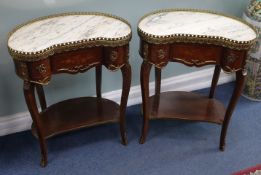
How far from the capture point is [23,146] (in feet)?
6.64

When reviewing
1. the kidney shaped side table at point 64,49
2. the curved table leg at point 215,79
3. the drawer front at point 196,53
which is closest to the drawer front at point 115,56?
the kidney shaped side table at point 64,49

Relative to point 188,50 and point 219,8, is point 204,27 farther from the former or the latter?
point 219,8

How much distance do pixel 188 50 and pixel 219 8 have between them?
2.66ft

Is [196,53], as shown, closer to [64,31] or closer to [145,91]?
[145,91]

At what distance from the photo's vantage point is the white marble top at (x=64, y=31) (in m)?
1.56

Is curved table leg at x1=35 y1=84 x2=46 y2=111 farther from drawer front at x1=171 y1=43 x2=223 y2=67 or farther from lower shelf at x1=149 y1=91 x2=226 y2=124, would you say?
drawer front at x1=171 y1=43 x2=223 y2=67

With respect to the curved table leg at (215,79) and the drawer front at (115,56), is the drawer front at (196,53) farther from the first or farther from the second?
the curved table leg at (215,79)

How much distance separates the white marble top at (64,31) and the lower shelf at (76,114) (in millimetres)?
545

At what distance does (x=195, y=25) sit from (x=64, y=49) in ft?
2.24

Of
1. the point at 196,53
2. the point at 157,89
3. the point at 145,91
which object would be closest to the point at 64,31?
the point at 145,91

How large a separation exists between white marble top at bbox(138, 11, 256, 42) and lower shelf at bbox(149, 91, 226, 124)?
22.3 inches

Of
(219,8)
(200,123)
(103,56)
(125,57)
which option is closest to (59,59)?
(103,56)

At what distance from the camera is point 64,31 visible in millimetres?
1661

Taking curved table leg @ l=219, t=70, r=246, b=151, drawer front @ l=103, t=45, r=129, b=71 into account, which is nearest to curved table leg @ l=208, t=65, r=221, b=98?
curved table leg @ l=219, t=70, r=246, b=151
